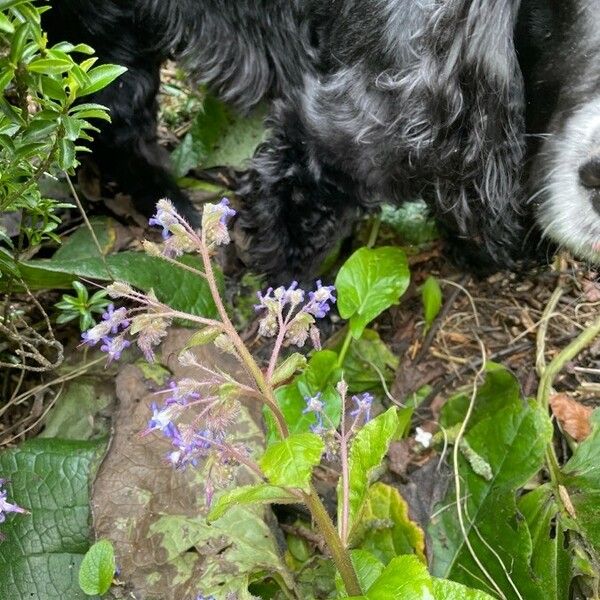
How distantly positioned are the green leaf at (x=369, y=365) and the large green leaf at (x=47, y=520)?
60 cm

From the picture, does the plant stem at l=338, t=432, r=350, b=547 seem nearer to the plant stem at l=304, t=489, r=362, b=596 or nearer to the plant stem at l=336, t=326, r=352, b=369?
the plant stem at l=304, t=489, r=362, b=596

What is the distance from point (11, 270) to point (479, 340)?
3.62 feet

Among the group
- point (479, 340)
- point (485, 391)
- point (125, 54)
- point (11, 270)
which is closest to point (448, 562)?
point (485, 391)

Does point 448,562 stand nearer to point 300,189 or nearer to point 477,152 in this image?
point 477,152

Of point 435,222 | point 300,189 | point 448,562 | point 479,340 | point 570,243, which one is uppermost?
point 570,243

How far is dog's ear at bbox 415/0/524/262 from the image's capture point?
1.39 m

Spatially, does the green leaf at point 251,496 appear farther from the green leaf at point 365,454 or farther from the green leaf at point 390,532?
the green leaf at point 390,532

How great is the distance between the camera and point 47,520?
4.75ft

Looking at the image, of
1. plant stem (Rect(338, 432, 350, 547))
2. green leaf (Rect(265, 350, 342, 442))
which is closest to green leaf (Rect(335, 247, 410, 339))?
green leaf (Rect(265, 350, 342, 442))

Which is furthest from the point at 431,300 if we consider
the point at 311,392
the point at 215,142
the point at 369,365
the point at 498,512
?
the point at 215,142

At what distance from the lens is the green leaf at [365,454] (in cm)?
109

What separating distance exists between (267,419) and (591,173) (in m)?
0.72

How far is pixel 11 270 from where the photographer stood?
1430 millimetres

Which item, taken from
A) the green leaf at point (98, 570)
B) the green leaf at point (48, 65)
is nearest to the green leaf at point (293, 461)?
the green leaf at point (98, 570)
